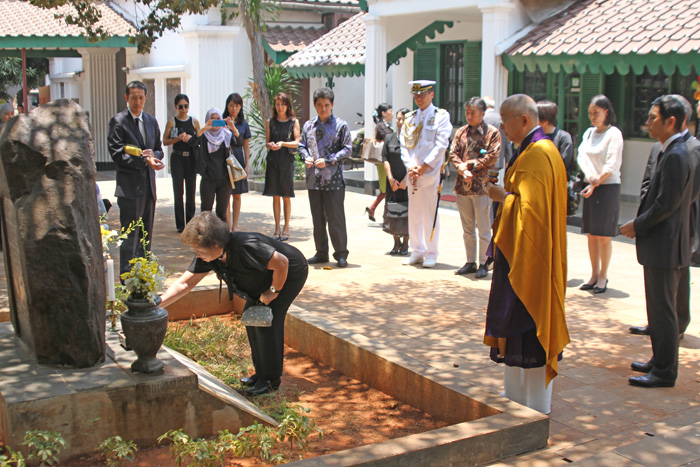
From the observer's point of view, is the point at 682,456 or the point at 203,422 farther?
the point at 203,422

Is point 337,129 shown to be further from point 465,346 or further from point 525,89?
point 525,89

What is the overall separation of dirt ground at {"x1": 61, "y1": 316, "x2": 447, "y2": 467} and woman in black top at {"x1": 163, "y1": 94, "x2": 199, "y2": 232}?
558 centimetres

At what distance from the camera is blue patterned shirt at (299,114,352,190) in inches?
366

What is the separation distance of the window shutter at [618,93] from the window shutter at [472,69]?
3.17 m

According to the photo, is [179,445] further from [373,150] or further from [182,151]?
[373,150]

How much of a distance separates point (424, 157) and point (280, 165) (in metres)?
2.42

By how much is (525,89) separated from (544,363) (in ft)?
38.2

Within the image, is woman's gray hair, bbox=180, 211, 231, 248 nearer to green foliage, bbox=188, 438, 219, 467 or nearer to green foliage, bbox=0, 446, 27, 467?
green foliage, bbox=188, 438, 219, 467

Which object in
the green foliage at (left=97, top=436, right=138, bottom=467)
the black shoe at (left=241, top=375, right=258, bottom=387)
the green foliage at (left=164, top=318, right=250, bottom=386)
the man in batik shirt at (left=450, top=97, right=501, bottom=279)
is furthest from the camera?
the man in batik shirt at (left=450, top=97, right=501, bottom=279)

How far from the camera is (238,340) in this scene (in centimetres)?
654

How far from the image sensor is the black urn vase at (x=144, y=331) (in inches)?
181

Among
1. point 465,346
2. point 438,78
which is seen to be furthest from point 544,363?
point 438,78

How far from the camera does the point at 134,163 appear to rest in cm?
811

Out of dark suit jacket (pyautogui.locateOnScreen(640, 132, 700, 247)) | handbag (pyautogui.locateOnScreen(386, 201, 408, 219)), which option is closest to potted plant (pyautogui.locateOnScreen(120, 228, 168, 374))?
dark suit jacket (pyautogui.locateOnScreen(640, 132, 700, 247))
